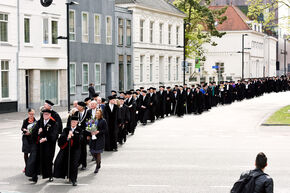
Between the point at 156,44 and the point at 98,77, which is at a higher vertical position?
the point at 156,44

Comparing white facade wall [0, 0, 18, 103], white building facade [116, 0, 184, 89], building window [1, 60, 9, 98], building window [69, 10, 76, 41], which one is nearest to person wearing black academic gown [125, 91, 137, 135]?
white facade wall [0, 0, 18, 103]

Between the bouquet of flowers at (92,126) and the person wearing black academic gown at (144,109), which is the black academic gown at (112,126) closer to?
the bouquet of flowers at (92,126)

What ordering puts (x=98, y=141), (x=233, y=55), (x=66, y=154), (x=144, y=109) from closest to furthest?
(x=66, y=154) → (x=98, y=141) → (x=144, y=109) → (x=233, y=55)

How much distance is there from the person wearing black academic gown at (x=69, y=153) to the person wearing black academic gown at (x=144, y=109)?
15.6m

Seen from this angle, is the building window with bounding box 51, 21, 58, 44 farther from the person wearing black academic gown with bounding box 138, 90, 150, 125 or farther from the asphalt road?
the asphalt road

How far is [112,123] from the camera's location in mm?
19062

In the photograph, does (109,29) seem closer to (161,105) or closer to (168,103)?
(168,103)

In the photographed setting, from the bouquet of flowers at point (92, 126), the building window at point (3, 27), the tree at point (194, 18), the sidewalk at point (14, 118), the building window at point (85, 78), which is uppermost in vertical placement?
the tree at point (194, 18)

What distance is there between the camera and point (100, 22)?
47.7 metres

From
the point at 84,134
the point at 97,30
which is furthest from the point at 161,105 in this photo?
the point at 84,134

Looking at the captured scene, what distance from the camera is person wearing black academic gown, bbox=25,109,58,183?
43.7ft

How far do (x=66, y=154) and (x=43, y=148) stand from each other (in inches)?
24.9

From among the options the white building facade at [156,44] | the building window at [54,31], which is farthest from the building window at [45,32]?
the white building facade at [156,44]

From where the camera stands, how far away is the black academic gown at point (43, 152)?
13.3 meters
